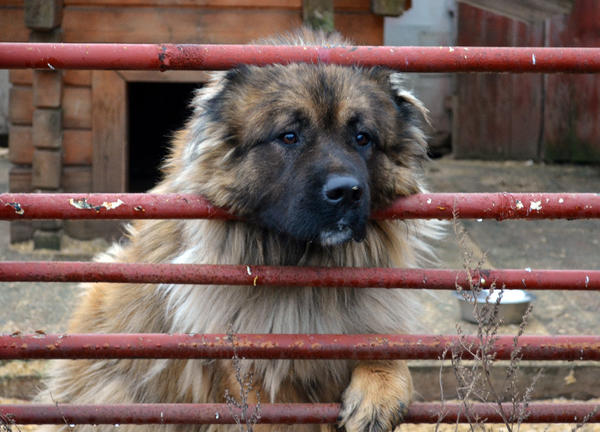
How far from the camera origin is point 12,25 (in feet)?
21.5

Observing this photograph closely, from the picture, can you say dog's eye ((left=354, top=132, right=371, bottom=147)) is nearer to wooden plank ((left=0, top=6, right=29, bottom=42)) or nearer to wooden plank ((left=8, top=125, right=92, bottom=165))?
wooden plank ((left=8, top=125, right=92, bottom=165))

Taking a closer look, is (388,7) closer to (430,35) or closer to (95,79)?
(95,79)

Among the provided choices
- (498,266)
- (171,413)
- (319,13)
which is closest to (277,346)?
(171,413)

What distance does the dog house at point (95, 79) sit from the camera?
21.2 feet

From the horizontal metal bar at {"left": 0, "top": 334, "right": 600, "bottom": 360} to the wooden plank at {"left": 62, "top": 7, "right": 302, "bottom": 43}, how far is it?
432 centimetres

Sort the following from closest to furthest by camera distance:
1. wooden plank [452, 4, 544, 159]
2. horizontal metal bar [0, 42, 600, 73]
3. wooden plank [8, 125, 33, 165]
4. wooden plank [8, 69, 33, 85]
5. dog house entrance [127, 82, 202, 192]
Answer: horizontal metal bar [0, 42, 600, 73]
wooden plank [8, 69, 33, 85]
wooden plank [8, 125, 33, 165]
wooden plank [452, 4, 544, 159]
dog house entrance [127, 82, 202, 192]

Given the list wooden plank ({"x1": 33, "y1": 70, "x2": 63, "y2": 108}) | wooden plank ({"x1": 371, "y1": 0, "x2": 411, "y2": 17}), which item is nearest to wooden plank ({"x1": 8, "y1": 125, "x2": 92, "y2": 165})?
wooden plank ({"x1": 33, "y1": 70, "x2": 63, "y2": 108})

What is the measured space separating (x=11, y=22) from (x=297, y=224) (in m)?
4.61

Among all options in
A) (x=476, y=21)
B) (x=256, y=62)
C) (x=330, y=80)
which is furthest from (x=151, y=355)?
(x=476, y=21)

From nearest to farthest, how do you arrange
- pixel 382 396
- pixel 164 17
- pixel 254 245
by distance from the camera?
pixel 382 396 → pixel 254 245 → pixel 164 17

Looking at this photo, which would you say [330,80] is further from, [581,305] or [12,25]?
[12,25]

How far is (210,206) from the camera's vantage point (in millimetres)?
2611

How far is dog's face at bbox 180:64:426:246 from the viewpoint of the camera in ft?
9.29

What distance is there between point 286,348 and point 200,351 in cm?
26
